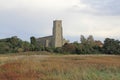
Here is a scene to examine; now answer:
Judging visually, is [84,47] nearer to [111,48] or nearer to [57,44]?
[111,48]

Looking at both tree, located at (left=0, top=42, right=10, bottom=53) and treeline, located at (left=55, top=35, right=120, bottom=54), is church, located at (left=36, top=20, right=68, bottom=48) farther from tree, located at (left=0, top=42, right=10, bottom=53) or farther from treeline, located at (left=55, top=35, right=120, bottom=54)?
tree, located at (left=0, top=42, right=10, bottom=53)

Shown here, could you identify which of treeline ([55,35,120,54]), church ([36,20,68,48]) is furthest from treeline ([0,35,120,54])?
church ([36,20,68,48])

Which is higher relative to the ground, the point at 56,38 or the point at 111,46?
the point at 56,38

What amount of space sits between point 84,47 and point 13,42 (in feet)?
58.8

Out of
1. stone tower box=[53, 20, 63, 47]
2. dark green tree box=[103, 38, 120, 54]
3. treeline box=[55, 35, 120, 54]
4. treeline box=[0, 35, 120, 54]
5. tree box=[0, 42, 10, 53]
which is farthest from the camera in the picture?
stone tower box=[53, 20, 63, 47]

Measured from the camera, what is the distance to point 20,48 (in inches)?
3561

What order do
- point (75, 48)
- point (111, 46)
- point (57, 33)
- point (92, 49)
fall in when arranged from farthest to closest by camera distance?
point (57, 33) < point (75, 48) < point (111, 46) < point (92, 49)

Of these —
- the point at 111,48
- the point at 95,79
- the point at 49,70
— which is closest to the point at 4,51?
the point at 111,48

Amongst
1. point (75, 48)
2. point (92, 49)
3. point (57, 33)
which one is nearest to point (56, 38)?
point (57, 33)

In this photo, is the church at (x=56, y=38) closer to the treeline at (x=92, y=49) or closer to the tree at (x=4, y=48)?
the treeline at (x=92, y=49)

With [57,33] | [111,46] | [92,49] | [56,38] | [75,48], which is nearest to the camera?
[92,49]

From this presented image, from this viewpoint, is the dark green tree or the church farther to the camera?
the church

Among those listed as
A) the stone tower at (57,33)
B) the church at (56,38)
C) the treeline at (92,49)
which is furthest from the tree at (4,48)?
the stone tower at (57,33)

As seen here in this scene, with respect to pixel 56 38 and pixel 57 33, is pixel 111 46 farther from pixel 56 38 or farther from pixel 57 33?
pixel 57 33
